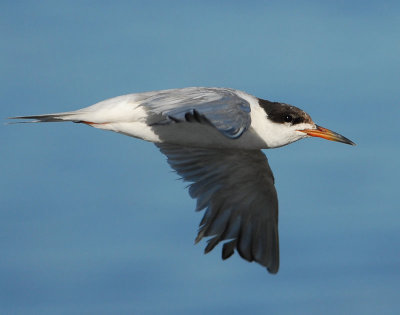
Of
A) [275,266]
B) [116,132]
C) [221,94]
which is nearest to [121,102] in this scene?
[116,132]

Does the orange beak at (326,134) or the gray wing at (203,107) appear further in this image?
the orange beak at (326,134)

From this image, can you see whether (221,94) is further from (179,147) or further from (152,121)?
(179,147)

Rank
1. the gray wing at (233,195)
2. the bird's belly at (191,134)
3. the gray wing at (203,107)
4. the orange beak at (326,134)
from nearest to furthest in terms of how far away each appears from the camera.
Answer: the gray wing at (203,107)
the bird's belly at (191,134)
the orange beak at (326,134)
the gray wing at (233,195)

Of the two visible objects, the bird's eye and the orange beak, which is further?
the orange beak

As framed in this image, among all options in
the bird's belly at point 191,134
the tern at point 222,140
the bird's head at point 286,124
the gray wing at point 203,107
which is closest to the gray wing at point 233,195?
the tern at point 222,140

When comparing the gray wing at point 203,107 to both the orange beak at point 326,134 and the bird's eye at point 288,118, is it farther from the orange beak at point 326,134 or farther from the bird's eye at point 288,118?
the orange beak at point 326,134

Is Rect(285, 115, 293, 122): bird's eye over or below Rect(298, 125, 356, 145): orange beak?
over

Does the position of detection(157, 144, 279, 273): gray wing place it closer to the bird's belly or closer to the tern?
the tern

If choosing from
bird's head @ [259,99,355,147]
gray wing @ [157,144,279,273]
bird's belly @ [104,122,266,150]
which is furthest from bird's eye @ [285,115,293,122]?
gray wing @ [157,144,279,273]

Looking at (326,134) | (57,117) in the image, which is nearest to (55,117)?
(57,117)
